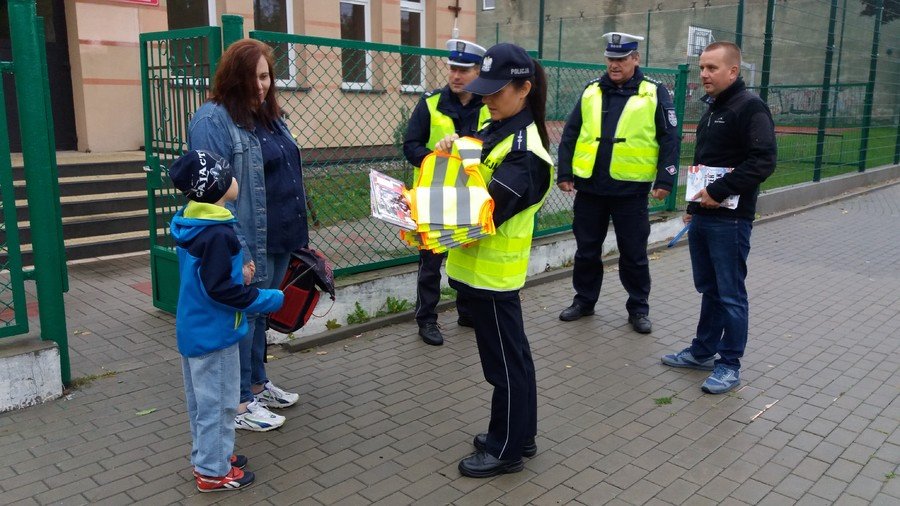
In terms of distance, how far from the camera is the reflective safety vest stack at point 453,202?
3.09 meters

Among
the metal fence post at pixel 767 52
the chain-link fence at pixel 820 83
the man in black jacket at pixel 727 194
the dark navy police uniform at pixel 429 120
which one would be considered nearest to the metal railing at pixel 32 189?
the dark navy police uniform at pixel 429 120

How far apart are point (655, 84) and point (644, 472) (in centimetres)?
312

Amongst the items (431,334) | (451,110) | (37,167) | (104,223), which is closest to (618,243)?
(431,334)

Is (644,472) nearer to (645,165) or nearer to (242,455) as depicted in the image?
(242,455)

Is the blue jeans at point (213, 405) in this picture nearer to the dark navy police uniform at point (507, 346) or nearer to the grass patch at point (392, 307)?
the dark navy police uniform at point (507, 346)

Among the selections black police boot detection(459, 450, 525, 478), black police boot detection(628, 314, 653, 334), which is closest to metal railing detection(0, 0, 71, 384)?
black police boot detection(459, 450, 525, 478)

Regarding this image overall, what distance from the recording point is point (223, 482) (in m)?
3.29

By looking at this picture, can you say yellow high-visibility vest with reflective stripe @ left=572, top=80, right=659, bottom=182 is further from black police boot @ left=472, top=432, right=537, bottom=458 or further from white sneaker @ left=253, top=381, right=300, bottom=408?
white sneaker @ left=253, top=381, right=300, bottom=408

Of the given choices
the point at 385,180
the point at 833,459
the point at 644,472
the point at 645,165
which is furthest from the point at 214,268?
the point at 645,165

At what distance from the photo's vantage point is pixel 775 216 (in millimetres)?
10359

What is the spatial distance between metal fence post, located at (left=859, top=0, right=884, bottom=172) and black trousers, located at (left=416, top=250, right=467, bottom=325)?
1154cm

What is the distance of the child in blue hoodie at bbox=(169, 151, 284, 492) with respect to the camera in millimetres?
2977

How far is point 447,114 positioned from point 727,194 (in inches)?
73.8

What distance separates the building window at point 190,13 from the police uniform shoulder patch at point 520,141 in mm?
8190
